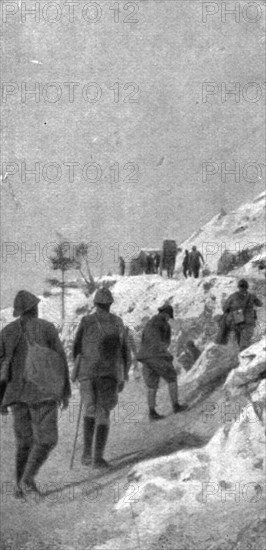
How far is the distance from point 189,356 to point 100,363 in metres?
4.72

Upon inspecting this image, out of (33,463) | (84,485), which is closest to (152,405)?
(84,485)

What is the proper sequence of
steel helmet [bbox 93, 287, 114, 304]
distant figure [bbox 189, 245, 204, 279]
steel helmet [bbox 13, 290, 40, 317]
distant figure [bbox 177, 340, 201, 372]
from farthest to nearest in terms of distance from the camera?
1. distant figure [bbox 189, 245, 204, 279]
2. distant figure [bbox 177, 340, 201, 372]
3. steel helmet [bbox 93, 287, 114, 304]
4. steel helmet [bbox 13, 290, 40, 317]

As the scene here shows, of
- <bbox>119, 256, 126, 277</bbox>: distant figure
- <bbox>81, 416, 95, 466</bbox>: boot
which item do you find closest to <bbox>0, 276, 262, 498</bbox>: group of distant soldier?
<bbox>81, 416, 95, 466</bbox>: boot

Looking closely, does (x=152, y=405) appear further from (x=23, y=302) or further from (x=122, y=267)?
(x=122, y=267)

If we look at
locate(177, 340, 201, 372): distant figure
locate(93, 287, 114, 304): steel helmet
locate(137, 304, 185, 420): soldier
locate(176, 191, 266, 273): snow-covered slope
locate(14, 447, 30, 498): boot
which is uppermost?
locate(176, 191, 266, 273): snow-covered slope

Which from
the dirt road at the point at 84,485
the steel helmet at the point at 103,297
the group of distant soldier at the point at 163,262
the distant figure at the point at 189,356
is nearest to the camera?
the dirt road at the point at 84,485

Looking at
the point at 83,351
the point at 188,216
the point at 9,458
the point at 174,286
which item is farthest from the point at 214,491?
the point at 188,216

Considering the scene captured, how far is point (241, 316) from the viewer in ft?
36.3

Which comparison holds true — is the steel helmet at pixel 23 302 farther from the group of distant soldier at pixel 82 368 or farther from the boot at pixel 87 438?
the boot at pixel 87 438

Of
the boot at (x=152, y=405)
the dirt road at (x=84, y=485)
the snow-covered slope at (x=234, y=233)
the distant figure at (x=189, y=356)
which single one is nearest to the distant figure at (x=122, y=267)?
the snow-covered slope at (x=234, y=233)

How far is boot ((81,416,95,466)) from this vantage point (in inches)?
326

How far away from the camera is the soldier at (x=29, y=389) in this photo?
7082 millimetres

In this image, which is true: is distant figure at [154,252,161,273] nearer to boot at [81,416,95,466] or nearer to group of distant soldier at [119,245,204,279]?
group of distant soldier at [119,245,204,279]

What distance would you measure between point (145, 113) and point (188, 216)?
4935 mm
